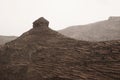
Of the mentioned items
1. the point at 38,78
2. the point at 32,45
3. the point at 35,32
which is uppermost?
the point at 35,32

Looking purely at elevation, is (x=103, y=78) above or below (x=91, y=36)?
below

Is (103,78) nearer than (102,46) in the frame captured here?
Yes

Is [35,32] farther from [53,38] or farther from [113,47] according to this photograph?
[113,47]

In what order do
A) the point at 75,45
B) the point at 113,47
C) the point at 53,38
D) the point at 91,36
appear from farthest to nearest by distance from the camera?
the point at 91,36
the point at 53,38
the point at 75,45
the point at 113,47

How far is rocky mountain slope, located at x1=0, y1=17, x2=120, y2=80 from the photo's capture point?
12781mm

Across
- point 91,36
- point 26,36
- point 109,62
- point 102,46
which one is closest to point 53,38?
point 26,36

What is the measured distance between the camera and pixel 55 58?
50.3 ft

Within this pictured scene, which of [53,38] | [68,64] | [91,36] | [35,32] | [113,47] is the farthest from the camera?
[91,36]

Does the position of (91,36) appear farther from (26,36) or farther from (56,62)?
(56,62)

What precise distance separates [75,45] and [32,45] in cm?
432

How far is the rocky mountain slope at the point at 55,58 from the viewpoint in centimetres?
1278

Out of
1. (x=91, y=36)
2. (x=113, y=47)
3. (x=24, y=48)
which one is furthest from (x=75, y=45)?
(x=91, y=36)

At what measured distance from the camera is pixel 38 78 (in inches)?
584

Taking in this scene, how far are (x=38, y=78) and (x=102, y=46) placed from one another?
5.44 m
